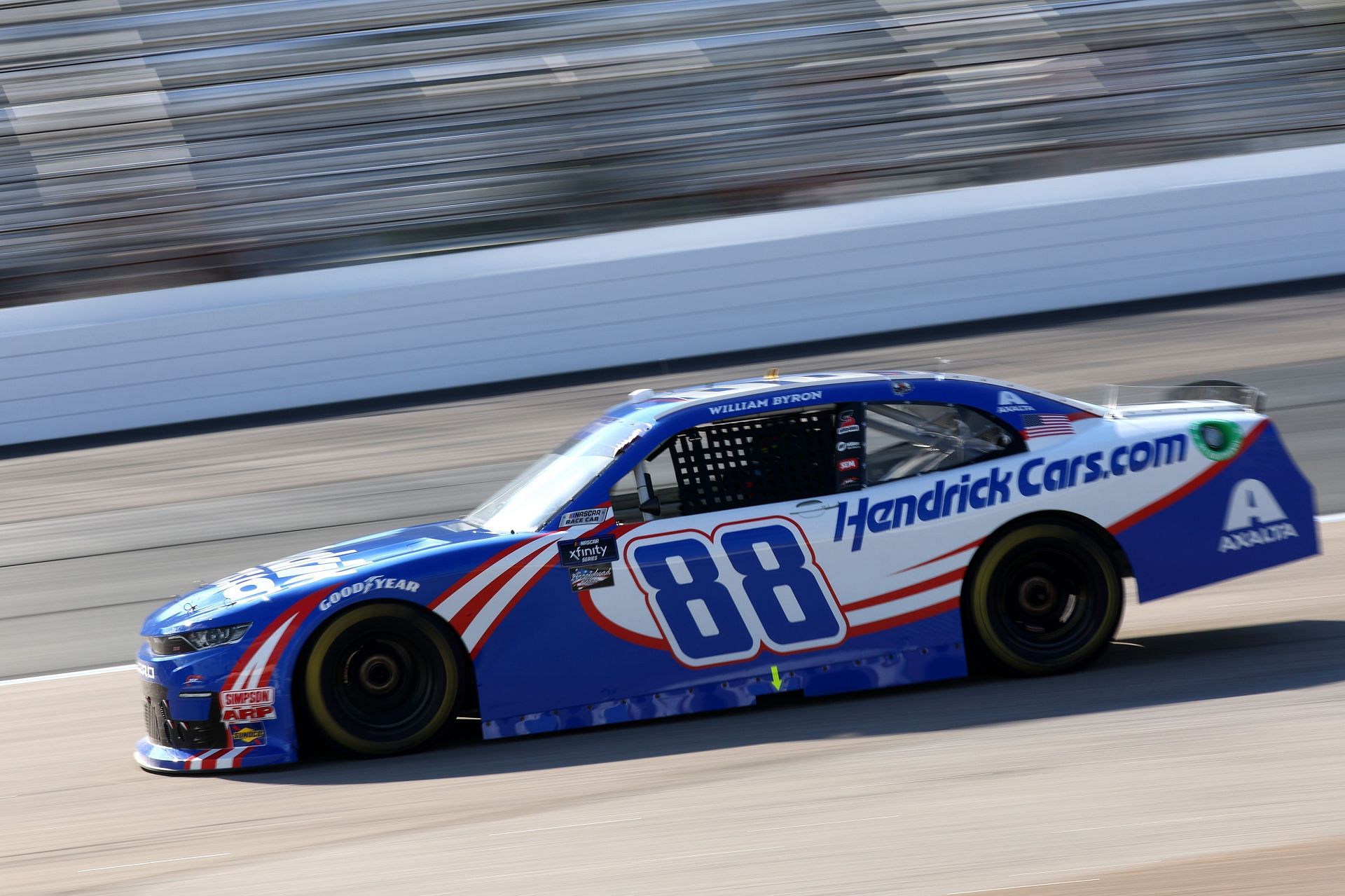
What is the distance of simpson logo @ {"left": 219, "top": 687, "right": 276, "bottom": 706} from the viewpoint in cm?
546

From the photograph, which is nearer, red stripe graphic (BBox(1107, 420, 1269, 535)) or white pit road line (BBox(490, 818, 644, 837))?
white pit road line (BBox(490, 818, 644, 837))

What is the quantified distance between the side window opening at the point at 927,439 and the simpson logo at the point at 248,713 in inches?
96.8

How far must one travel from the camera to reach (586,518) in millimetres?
5637

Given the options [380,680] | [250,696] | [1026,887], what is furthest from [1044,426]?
[250,696]

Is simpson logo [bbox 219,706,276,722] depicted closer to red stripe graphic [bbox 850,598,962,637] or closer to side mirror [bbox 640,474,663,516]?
side mirror [bbox 640,474,663,516]

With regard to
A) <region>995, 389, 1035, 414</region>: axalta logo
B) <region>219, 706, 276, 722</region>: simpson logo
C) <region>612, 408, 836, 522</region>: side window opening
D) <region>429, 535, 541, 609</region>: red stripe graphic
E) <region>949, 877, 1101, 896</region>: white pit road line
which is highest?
<region>995, 389, 1035, 414</region>: axalta logo

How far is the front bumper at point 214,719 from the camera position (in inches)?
215

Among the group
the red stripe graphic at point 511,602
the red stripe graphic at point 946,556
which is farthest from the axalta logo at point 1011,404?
the red stripe graphic at point 511,602

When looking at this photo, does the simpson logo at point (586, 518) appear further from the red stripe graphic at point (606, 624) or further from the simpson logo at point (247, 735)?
the simpson logo at point (247, 735)

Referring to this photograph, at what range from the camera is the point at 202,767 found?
5.57 m

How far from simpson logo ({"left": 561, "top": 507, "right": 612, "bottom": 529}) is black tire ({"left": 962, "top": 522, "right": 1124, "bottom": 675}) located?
1457 mm

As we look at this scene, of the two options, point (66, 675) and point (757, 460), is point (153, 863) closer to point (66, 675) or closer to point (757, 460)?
point (757, 460)

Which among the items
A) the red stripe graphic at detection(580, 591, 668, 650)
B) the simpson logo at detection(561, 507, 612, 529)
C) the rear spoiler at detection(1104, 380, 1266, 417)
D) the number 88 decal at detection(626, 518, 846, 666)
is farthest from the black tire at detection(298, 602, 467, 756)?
the rear spoiler at detection(1104, 380, 1266, 417)

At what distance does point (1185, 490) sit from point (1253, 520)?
13.0 inches
